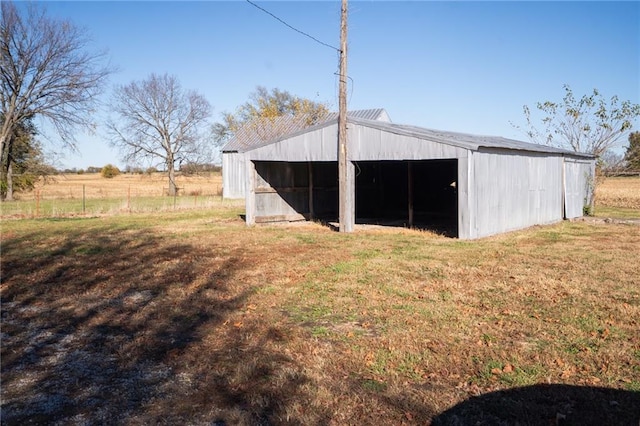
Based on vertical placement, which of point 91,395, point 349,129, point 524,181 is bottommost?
point 91,395

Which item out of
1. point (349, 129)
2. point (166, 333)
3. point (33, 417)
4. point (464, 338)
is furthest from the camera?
point (349, 129)

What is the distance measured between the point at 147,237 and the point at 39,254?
11.2ft

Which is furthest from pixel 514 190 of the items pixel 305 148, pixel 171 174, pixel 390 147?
pixel 171 174

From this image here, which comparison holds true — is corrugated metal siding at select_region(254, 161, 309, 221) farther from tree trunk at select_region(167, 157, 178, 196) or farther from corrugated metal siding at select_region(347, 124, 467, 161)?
tree trunk at select_region(167, 157, 178, 196)

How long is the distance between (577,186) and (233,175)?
23513 mm

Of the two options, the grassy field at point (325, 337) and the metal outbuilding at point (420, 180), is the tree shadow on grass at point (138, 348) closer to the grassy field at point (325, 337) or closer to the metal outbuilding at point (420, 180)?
the grassy field at point (325, 337)

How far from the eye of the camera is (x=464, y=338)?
222 inches

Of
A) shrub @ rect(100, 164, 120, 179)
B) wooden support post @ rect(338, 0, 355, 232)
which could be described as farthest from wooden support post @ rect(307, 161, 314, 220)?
shrub @ rect(100, 164, 120, 179)

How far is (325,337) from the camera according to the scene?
5879 millimetres

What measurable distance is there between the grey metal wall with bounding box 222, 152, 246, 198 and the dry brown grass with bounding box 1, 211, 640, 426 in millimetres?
25529

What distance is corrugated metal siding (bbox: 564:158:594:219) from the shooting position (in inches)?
798

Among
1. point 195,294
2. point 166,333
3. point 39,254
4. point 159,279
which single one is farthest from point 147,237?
point 166,333

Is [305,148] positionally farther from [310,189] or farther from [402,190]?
[402,190]

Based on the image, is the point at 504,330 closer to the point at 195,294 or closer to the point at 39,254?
the point at 195,294
